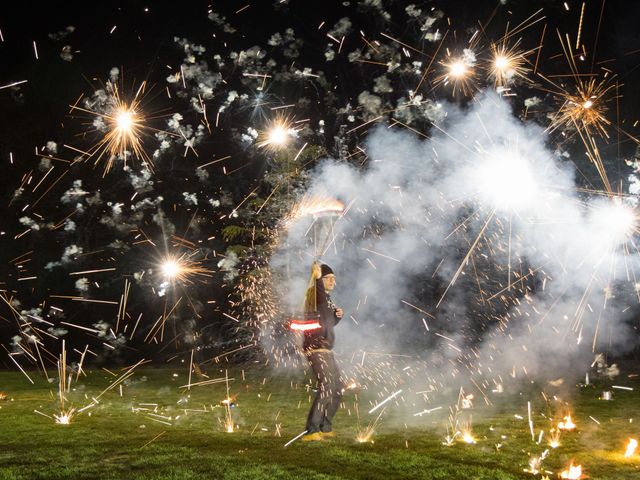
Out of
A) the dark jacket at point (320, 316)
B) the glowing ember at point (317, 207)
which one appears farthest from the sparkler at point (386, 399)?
the glowing ember at point (317, 207)

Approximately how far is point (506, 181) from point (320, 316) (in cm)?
812

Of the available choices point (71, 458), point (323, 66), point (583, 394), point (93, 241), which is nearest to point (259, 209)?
point (323, 66)

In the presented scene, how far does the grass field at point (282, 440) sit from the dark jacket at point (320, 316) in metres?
1.03

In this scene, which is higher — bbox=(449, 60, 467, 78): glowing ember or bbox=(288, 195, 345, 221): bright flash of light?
bbox=(449, 60, 467, 78): glowing ember

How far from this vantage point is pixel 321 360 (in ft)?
20.8

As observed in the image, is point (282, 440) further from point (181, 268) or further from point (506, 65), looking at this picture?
point (506, 65)

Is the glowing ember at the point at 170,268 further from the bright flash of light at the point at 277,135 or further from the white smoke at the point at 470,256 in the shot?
the white smoke at the point at 470,256

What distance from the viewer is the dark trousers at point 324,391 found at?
20.5ft

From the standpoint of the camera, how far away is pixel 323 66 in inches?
689

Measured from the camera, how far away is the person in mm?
6270

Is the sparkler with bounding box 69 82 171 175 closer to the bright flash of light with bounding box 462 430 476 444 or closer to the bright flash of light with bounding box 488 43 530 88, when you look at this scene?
the bright flash of light with bounding box 488 43 530 88

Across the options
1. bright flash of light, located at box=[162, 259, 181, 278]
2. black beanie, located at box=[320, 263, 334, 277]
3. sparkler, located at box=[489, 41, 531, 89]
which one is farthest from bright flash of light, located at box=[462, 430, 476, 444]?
bright flash of light, located at box=[162, 259, 181, 278]

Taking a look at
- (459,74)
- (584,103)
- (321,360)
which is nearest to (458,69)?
(459,74)

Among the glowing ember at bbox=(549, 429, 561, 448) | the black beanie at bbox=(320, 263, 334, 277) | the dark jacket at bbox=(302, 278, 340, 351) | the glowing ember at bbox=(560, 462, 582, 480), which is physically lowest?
the glowing ember at bbox=(560, 462, 582, 480)
